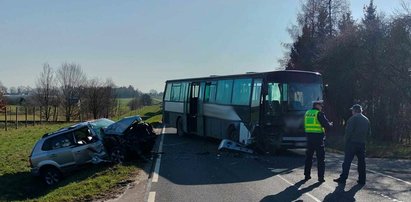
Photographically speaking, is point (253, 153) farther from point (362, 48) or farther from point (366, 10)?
point (366, 10)

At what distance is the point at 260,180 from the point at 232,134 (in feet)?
23.4

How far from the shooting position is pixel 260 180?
37.4ft

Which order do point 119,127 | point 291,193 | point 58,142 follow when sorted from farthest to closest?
1. point 119,127
2. point 58,142
3. point 291,193

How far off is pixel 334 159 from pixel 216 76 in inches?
280

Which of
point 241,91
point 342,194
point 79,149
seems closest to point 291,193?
point 342,194

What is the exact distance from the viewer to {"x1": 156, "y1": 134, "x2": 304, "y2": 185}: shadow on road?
38.7 feet

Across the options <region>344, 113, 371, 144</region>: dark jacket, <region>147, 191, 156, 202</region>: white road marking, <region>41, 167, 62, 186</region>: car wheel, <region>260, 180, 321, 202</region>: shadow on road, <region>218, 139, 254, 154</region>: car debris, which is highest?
<region>344, 113, 371, 144</region>: dark jacket

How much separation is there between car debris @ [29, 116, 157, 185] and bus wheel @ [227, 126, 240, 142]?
4013mm

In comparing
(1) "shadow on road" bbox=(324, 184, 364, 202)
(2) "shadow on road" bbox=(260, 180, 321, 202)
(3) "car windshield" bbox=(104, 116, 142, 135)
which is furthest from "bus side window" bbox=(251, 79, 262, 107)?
(1) "shadow on road" bbox=(324, 184, 364, 202)

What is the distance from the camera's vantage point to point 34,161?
1533cm

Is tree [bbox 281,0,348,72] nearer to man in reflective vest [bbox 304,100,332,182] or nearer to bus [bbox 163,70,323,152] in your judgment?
bus [bbox 163,70,323,152]

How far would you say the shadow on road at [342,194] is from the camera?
8.95 metres

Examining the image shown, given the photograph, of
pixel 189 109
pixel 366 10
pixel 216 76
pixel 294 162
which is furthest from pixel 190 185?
pixel 366 10

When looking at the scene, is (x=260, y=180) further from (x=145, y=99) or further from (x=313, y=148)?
(x=145, y=99)
